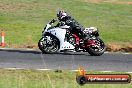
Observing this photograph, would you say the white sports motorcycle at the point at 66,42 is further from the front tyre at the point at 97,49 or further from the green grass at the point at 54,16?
the green grass at the point at 54,16

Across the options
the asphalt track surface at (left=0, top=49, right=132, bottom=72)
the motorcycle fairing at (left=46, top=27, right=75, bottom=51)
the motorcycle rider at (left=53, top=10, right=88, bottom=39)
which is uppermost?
the motorcycle rider at (left=53, top=10, right=88, bottom=39)

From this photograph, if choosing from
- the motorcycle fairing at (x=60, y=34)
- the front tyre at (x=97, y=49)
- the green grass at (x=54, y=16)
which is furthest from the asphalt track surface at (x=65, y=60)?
the green grass at (x=54, y=16)

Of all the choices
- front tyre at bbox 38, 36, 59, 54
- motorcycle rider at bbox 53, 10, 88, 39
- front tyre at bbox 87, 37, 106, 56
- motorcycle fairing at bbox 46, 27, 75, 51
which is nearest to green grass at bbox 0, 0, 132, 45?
front tyre at bbox 38, 36, 59, 54

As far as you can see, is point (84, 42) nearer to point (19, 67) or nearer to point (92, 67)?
point (92, 67)

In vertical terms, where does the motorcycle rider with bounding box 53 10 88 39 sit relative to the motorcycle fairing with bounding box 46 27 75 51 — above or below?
above

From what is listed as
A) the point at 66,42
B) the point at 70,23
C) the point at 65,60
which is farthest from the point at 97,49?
the point at 65,60

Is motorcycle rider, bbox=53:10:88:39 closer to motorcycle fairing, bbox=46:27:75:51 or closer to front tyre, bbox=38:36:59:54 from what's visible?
motorcycle fairing, bbox=46:27:75:51

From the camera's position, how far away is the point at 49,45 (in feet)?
67.9

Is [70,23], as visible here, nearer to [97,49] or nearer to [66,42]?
[66,42]

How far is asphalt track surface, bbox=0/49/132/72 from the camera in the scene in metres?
17.6

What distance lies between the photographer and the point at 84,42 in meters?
20.8

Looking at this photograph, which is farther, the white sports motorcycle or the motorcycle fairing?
the motorcycle fairing

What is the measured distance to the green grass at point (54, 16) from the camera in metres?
27.5

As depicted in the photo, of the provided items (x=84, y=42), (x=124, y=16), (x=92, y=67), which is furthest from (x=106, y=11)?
(x=92, y=67)
